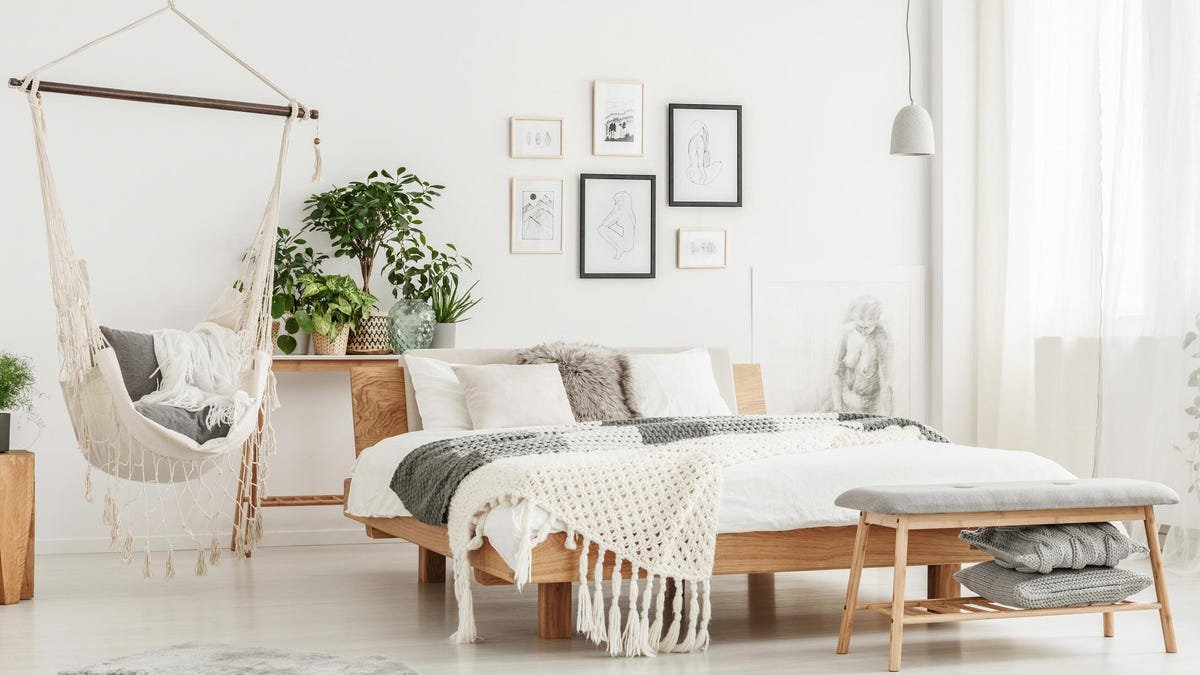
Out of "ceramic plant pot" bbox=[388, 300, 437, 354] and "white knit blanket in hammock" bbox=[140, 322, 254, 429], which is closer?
"white knit blanket in hammock" bbox=[140, 322, 254, 429]

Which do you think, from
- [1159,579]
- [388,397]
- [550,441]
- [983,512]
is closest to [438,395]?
[388,397]

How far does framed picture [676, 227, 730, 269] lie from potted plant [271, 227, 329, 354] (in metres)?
1.62

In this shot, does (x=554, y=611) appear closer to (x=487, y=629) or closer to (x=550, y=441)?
(x=487, y=629)

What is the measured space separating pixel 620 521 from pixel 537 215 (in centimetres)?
273

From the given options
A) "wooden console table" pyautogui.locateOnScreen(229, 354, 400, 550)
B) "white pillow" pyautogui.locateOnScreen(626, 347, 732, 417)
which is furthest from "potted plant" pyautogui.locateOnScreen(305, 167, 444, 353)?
"white pillow" pyautogui.locateOnScreen(626, 347, 732, 417)

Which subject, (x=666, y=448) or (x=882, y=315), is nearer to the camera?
(x=666, y=448)

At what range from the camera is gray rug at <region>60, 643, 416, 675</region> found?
3.02 m

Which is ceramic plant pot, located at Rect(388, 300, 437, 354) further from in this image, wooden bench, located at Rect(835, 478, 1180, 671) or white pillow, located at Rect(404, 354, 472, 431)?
wooden bench, located at Rect(835, 478, 1180, 671)

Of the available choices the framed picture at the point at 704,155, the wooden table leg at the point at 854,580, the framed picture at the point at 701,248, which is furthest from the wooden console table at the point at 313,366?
the wooden table leg at the point at 854,580

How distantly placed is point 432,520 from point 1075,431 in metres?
3.11

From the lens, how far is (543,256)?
5.82 metres

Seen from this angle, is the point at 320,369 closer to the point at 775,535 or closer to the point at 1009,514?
the point at 775,535

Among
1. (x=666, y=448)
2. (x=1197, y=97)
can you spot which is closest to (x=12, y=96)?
(x=666, y=448)

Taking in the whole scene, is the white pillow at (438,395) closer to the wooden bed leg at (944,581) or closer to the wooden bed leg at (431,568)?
the wooden bed leg at (431,568)
